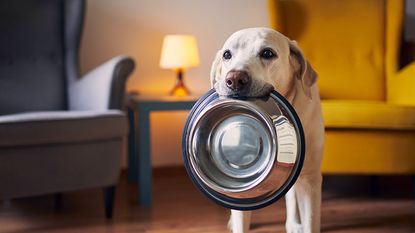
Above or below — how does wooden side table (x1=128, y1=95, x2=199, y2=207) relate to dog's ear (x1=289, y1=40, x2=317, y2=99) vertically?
below

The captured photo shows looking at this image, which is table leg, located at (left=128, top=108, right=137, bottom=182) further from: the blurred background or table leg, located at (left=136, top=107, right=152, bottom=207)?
table leg, located at (left=136, top=107, right=152, bottom=207)

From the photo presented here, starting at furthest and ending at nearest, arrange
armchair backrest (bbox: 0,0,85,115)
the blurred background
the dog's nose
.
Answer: armchair backrest (bbox: 0,0,85,115) < the blurred background < the dog's nose

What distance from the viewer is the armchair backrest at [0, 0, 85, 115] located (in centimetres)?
241

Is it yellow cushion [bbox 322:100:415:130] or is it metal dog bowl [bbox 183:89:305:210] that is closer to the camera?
metal dog bowl [bbox 183:89:305:210]

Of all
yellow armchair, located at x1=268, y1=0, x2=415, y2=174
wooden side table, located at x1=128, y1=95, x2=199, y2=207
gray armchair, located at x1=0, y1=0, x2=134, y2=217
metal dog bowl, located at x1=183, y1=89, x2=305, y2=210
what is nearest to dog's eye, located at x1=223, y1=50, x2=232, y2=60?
metal dog bowl, located at x1=183, y1=89, x2=305, y2=210

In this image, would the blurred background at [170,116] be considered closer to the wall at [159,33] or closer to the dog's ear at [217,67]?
the wall at [159,33]

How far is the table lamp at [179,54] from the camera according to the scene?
257cm

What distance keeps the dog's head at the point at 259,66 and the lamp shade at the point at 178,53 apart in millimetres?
1124

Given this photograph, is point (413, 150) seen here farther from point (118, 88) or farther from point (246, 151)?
point (118, 88)

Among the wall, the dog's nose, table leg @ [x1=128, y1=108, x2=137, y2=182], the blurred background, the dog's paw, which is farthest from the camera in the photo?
the wall

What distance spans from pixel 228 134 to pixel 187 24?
165 centimetres

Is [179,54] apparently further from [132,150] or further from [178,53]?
[132,150]

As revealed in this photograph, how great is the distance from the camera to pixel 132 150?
266cm

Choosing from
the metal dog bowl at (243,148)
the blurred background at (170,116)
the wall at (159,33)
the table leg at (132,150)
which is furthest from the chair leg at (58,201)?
the metal dog bowl at (243,148)
